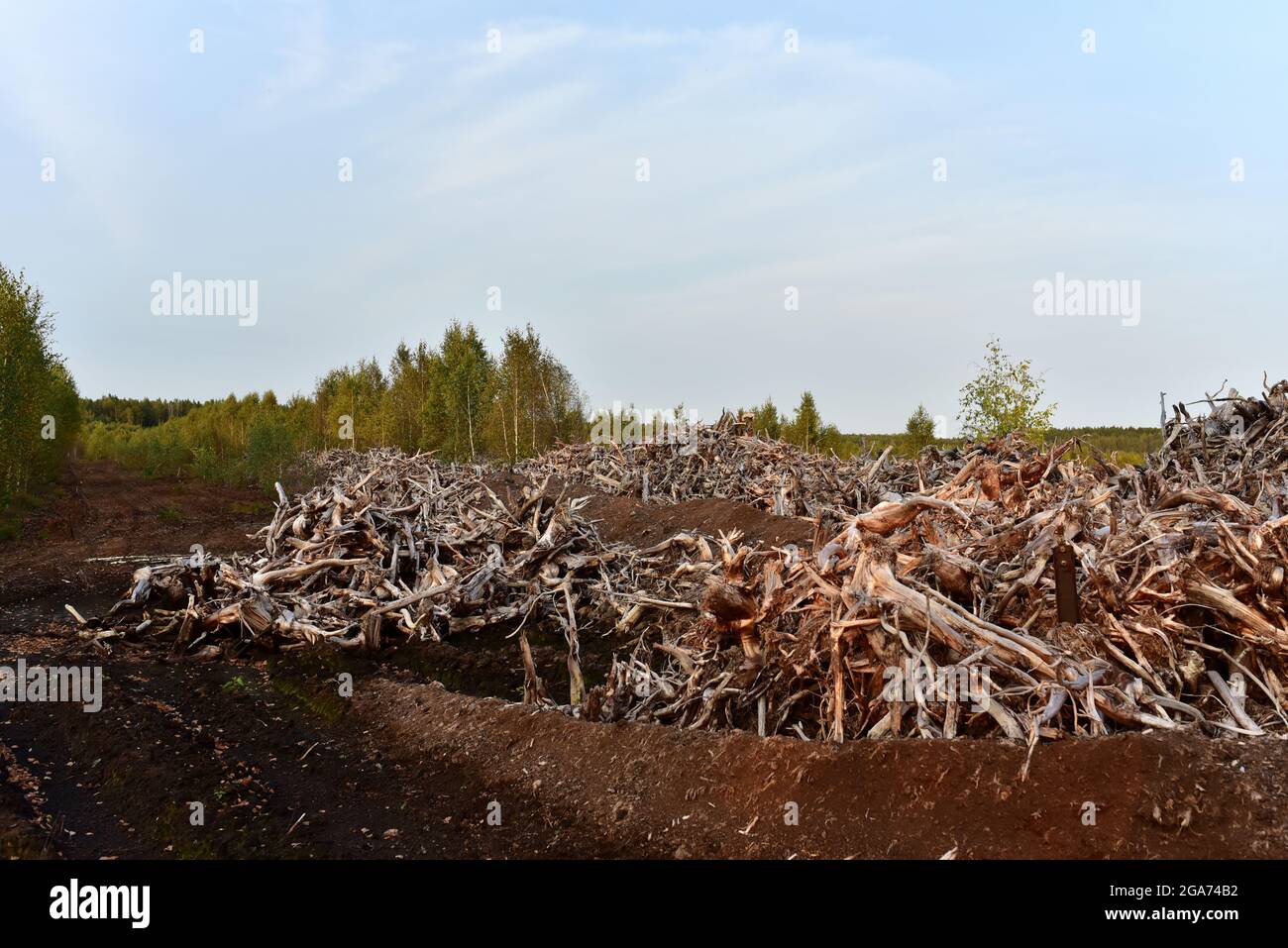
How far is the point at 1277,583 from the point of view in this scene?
5875mm

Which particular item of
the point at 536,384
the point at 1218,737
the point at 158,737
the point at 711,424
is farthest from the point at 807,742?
the point at 536,384

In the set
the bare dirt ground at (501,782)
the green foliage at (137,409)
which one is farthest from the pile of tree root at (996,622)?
the green foliage at (137,409)

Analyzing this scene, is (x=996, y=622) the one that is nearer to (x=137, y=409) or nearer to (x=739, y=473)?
(x=739, y=473)

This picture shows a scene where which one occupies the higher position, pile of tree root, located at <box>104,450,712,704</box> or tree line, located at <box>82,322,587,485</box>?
tree line, located at <box>82,322,587,485</box>

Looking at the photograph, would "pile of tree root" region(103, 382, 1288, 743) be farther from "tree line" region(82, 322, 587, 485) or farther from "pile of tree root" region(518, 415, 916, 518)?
"tree line" region(82, 322, 587, 485)

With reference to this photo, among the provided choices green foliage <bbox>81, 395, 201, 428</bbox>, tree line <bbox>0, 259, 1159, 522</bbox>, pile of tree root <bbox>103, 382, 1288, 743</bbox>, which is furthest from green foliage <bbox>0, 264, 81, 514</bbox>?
green foliage <bbox>81, 395, 201, 428</bbox>

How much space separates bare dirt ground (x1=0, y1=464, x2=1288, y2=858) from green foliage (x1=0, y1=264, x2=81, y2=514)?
635 inches

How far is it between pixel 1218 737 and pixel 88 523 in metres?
29.9

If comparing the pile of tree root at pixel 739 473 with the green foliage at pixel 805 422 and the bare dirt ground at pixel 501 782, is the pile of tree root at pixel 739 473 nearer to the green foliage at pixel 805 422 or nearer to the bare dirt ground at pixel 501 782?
the bare dirt ground at pixel 501 782

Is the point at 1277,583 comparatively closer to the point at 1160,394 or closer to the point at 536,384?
the point at 1160,394

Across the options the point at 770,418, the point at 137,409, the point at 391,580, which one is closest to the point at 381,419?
the point at 770,418

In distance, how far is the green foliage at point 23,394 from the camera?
24016 mm

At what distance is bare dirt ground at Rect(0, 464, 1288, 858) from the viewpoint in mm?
4625

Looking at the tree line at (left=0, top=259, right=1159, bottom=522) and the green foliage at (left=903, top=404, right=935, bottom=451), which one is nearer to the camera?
the tree line at (left=0, top=259, right=1159, bottom=522)
